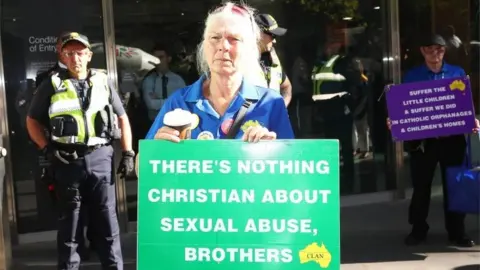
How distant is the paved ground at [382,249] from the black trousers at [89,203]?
0.76 meters

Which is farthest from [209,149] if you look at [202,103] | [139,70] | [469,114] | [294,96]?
[294,96]

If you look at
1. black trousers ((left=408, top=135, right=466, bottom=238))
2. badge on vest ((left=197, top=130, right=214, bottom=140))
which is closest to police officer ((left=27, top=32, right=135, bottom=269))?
badge on vest ((left=197, top=130, right=214, bottom=140))

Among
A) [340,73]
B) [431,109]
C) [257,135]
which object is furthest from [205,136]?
[340,73]

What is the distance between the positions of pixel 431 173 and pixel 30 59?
3.68 m

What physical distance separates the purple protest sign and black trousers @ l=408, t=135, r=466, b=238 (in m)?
0.19

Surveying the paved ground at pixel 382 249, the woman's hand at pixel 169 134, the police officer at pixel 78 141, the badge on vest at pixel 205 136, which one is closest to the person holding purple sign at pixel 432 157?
the paved ground at pixel 382 249

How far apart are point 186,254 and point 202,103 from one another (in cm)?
64

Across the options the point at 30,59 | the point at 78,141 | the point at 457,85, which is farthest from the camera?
the point at 30,59

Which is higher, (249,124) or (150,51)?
(150,51)

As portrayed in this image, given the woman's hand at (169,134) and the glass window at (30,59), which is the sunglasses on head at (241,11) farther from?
the glass window at (30,59)

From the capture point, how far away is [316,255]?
9.23ft

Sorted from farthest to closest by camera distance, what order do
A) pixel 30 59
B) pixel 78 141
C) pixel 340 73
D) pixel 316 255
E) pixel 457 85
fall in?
pixel 340 73
pixel 30 59
pixel 457 85
pixel 78 141
pixel 316 255

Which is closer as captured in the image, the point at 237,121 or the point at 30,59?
the point at 237,121

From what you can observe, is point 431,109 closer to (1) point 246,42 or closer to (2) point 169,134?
(1) point 246,42
